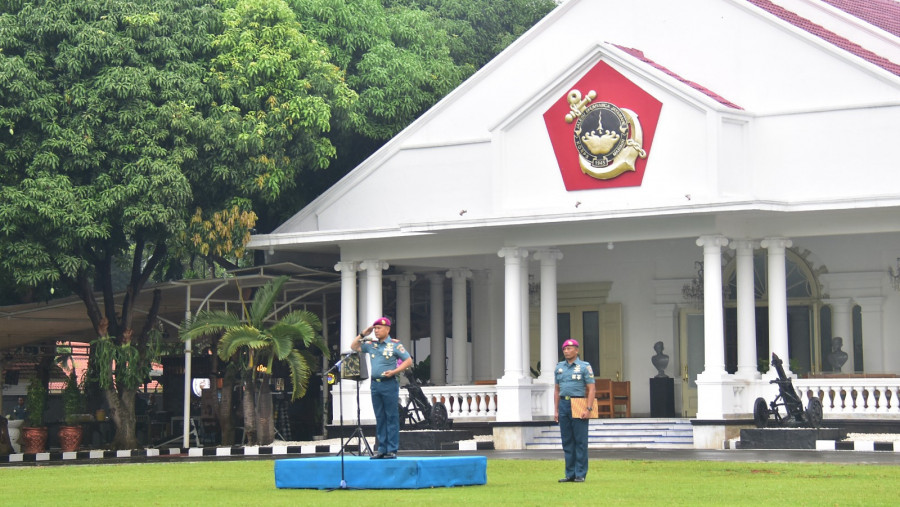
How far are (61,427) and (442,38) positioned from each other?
38.0 ft

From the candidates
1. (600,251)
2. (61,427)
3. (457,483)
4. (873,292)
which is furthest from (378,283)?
(457,483)

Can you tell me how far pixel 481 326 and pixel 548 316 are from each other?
469 cm

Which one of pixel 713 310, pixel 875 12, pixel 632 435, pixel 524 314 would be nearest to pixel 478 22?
pixel 875 12

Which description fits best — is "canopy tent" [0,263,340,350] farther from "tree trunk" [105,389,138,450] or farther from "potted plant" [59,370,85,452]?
"tree trunk" [105,389,138,450]

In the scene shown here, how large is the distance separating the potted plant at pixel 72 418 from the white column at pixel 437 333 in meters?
7.05

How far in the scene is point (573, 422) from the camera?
1567 cm

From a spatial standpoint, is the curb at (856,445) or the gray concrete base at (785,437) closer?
the curb at (856,445)

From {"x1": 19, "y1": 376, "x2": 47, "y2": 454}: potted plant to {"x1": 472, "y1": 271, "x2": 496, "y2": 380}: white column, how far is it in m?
8.61

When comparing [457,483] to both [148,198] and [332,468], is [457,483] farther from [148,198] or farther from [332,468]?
[148,198]

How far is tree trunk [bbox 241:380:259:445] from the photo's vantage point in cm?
2694

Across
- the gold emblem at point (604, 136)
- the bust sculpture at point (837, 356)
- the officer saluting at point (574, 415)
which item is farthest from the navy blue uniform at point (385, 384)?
the bust sculpture at point (837, 356)

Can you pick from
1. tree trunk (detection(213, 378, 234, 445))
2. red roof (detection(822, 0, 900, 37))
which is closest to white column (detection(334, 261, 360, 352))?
tree trunk (detection(213, 378, 234, 445))

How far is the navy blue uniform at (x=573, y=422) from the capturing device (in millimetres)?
15625

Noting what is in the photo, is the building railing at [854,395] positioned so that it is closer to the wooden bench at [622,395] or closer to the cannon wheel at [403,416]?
the wooden bench at [622,395]
